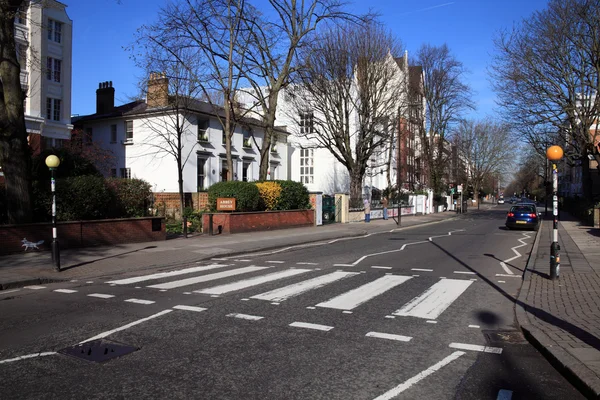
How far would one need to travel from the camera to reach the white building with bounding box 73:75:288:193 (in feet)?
109

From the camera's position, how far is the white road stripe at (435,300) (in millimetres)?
7410

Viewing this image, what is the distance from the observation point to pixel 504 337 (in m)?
6.23

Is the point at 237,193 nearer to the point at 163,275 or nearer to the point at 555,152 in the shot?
the point at 163,275

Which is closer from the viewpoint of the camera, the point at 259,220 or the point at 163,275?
the point at 163,275

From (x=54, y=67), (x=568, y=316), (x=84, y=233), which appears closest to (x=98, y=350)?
(x=568, y=316)

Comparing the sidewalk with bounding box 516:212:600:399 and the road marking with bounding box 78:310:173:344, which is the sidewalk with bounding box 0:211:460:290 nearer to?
the road marking with bounding box 78:310:173:344

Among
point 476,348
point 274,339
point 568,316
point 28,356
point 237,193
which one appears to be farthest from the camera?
point 237,193

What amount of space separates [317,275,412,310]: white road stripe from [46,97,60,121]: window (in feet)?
96.7

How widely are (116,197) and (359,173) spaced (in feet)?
70.4

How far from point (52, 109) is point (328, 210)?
66.5ft

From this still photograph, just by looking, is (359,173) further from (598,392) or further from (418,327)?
(598,392)

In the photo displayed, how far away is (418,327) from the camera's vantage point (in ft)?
21.6

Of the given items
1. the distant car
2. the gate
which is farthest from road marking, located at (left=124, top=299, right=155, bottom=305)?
the distant car

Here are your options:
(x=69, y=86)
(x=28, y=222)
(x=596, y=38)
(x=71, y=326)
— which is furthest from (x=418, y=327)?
(x=69, y=86)
